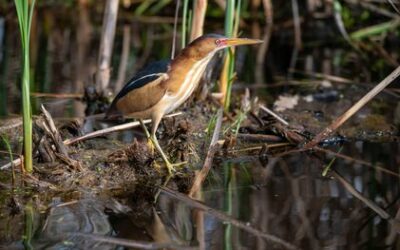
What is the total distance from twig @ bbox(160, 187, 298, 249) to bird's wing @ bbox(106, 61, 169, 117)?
0.53 metres

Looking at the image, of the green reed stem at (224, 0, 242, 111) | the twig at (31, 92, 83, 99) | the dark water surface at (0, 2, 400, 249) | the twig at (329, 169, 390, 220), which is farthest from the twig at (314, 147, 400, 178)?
the twig at (31, 92, 83, 99)

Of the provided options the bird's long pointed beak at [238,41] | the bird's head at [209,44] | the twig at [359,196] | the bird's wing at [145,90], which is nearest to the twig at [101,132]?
the bird's wing at [145,90]

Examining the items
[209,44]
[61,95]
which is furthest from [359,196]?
[61,95]

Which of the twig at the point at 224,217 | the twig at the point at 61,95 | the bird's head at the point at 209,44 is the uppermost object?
the bird's head at the point at 209,44

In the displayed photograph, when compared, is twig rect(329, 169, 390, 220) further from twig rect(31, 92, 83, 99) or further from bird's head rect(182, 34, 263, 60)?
twig rect(31, 92, 83, 99)

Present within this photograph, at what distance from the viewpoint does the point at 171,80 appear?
464 centimetres

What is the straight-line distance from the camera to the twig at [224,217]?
3.70m

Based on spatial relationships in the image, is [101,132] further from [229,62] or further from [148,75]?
[229,62]

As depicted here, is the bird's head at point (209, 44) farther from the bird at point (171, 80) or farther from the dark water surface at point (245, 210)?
the dark water surface at point (245, 210)

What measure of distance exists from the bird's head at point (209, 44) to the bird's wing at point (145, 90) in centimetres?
19

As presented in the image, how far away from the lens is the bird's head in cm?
458

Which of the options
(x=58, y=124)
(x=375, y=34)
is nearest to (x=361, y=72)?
(x=375, y=34)

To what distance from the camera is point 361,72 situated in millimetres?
7734

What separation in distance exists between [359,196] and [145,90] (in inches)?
51.5
